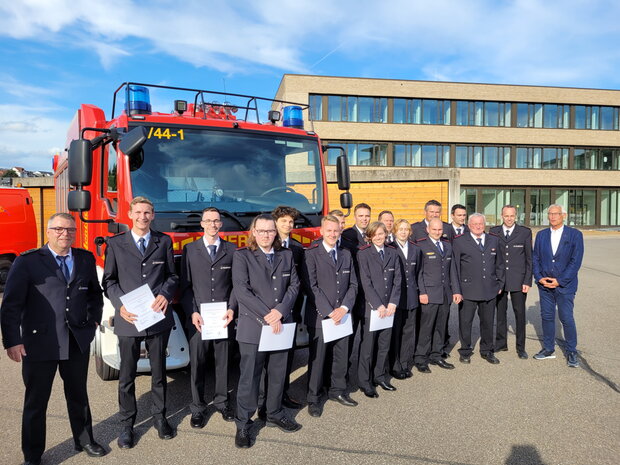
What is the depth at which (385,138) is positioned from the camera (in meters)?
30.7

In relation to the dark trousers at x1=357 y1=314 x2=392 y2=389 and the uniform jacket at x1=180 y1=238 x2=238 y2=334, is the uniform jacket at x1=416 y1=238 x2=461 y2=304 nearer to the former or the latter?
the dark trousers at x1=357 y1=314 x2=392 y2=389

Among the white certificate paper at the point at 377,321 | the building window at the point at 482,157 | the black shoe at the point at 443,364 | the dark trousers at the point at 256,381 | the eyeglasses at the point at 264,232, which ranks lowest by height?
the black shoe at the point at 443,364

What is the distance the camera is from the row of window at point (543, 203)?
1260 inches

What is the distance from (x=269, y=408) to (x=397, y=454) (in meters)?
1.12

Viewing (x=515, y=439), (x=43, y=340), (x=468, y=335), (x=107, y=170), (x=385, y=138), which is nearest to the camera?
(x=43, y=340)

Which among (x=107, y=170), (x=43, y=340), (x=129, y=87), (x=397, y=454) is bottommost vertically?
(x=397, y=454)

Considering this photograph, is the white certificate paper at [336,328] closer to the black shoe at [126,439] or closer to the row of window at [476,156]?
the black shoe at [126,439]

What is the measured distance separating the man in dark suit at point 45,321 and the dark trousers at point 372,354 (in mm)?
2412

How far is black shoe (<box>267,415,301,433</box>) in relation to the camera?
386cm

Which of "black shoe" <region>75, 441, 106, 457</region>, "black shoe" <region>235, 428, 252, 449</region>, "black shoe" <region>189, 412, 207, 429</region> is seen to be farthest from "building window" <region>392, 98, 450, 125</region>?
"black shoe" <region>75, 441, 106, 457</region>

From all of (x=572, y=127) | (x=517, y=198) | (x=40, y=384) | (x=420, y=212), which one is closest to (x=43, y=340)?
(x=40, y=384)

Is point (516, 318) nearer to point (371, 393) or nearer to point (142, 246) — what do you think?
point (371, 393)

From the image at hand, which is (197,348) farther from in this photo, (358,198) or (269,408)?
(358,198)

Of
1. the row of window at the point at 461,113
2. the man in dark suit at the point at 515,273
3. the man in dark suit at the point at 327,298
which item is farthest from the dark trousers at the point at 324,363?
the row of window at the point at 461,113
